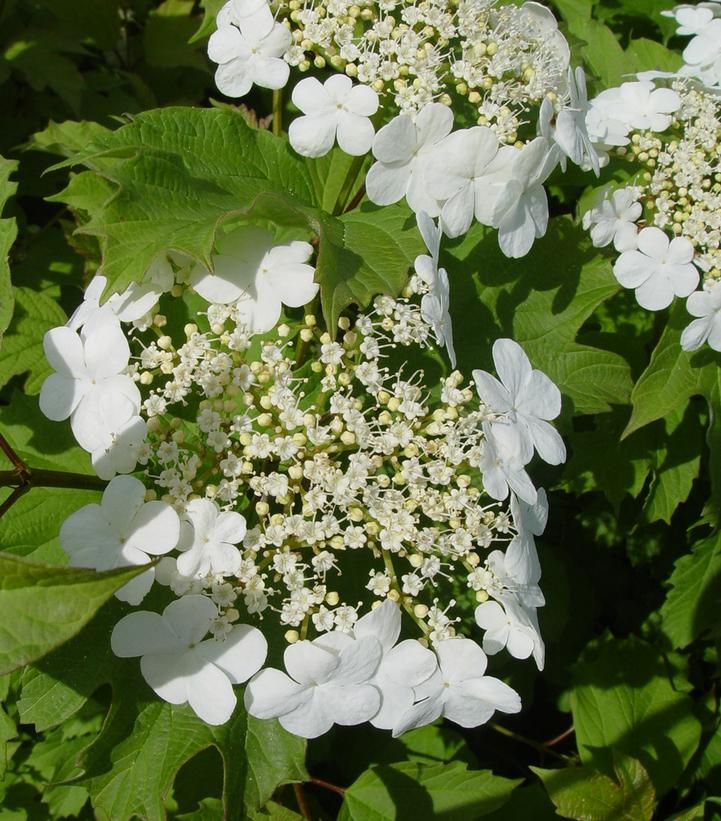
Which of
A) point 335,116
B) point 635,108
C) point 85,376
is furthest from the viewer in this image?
point 635,108

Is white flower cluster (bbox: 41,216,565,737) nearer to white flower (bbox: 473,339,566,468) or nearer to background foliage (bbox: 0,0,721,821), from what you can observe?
white flower (bbox: 473,339,566,468)

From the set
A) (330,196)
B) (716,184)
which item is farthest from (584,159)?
(330,196)

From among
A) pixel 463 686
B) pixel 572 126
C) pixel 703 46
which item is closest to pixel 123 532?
pixel 463 686

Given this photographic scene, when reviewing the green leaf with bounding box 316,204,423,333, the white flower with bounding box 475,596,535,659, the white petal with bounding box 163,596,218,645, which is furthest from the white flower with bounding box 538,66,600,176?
the white petal with bounding box 163,596,218,645

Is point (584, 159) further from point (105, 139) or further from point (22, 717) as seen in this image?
point (22, 717)

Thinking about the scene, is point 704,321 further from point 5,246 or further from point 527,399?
point 5,246

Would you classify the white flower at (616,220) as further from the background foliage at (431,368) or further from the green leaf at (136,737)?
the green leaf at (136,737)
